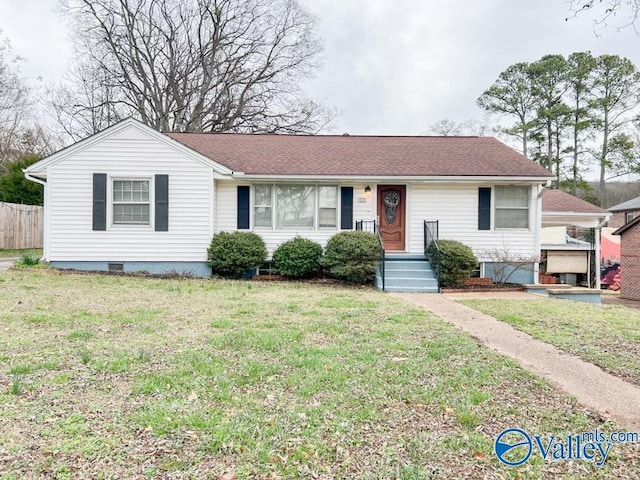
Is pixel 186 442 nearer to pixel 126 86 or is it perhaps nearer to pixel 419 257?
pixel 419 257

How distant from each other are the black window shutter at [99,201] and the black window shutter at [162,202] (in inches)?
55.3

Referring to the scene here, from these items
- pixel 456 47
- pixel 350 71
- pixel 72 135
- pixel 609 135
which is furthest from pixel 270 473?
pixel 609 135

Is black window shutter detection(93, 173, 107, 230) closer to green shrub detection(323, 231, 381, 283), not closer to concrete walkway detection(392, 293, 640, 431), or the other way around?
green shrub detection(323, 231, 381, 283)

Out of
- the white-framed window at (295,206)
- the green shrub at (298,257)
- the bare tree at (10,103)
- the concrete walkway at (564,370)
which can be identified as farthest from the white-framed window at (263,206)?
the bare tree at (10,103)

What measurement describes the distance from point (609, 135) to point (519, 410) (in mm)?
35176

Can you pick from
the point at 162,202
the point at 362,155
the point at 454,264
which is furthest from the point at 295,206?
the point at 454,264

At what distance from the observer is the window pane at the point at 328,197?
1188 cm

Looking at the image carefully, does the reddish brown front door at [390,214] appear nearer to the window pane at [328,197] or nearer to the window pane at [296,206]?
the window pane at [328,197]

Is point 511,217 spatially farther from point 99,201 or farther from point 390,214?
point 99,201

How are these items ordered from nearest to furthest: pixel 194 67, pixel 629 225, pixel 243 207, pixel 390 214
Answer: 1. pixel 243 207
2. pixel 390 214
3. pixel 629 225
4. pixel 194 67

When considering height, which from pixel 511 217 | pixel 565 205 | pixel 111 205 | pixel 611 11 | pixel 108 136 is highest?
pixel 108 136

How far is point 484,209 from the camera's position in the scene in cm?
1175

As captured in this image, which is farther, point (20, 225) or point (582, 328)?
point (20, 225)

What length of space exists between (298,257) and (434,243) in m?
3.76
